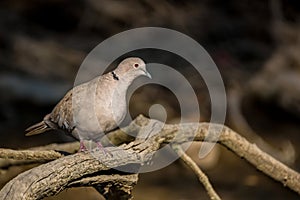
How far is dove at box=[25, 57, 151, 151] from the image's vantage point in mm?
2443

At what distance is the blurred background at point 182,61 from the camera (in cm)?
577

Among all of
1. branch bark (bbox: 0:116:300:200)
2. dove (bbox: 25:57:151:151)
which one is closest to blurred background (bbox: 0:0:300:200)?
branch bark (bbox: 0:116:300:200)

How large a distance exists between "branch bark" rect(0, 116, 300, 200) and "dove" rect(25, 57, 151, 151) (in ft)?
0.34

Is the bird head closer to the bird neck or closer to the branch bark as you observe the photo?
the bird neck

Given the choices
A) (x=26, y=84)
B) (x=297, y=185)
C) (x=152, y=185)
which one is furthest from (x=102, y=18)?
(x=297, y=185)

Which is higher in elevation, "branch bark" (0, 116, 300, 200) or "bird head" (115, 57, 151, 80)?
"bird head" (115, 57, 151, 80)

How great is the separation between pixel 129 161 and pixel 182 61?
4.18 metres

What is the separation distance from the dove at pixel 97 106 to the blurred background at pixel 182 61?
8.50 feet

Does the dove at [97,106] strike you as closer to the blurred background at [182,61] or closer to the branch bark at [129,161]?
the branch bark at [129,161]

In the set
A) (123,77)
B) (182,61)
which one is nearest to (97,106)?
(123,77)

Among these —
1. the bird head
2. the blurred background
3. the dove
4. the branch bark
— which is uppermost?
the blurred background

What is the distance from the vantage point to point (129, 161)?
7.97 feet

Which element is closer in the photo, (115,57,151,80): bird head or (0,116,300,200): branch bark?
(0,116,300,200): branch bark

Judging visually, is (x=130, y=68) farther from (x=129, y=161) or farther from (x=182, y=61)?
(x=182, y=61)
